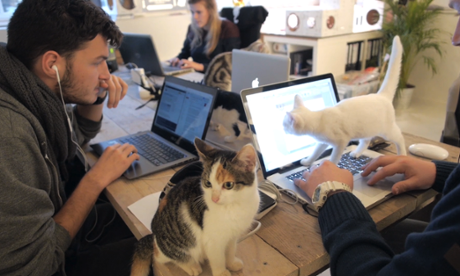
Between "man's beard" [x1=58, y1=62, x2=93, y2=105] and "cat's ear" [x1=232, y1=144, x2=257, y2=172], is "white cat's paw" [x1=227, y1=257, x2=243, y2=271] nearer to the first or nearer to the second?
"cat's ear" [x1=232, y1=144, x2=257, y2=172]

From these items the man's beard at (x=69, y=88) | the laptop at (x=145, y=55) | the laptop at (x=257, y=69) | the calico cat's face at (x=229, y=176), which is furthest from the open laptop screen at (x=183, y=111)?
the laptop at (x=145, y=55)

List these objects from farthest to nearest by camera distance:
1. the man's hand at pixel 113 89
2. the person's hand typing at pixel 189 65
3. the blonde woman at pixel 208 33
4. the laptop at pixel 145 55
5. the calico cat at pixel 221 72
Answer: the blonde woman at pixel 208 33, the person's hand typing at pixel 189 65, the laptop at pixel 145 55, the calico cat at pixel 221 72, the man's hand at pixel 113 89

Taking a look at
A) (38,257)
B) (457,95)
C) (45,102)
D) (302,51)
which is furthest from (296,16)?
(38,257)

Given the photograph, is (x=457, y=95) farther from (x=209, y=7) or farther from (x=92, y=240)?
(x=209, y=7)

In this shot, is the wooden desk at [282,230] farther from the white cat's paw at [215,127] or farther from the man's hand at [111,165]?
the white cat's paw at [215,127]

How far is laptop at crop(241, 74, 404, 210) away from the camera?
936mm

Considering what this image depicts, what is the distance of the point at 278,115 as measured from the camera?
1030 millimetres

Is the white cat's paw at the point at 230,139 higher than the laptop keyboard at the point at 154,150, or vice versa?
the white cat's paw at the point at 230,139

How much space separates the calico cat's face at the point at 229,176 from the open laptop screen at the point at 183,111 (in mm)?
463

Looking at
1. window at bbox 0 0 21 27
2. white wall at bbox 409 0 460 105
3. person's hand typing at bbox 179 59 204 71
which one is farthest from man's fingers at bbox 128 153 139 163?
white wall at bbox 409 0 460 105

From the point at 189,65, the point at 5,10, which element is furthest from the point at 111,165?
the point at 5,10

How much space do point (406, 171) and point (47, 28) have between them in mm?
1106

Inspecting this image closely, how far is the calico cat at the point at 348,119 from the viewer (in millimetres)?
906

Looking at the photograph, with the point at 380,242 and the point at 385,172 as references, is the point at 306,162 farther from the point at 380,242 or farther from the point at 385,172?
the point at 380,242
